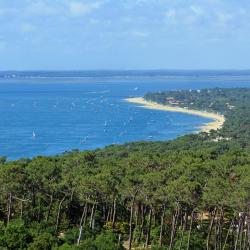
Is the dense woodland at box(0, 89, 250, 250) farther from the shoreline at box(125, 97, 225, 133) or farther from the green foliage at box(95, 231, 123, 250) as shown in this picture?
the shoreline at box(125, 97, 225, 133)

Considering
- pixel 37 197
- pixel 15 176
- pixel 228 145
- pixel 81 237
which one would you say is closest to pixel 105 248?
pixel 81 237

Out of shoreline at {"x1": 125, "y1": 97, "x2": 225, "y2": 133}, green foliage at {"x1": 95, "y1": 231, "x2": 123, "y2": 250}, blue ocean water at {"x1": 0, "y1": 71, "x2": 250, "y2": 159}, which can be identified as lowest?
blue ocean water at {"x1": 0, "y1": 71, "x2": 250, "y2": 159}

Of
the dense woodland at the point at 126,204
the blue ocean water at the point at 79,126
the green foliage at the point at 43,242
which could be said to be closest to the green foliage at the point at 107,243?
the dense woodland at the point at 126,204

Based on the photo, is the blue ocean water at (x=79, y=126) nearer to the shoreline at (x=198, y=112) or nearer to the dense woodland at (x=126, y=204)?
the shoreline at (x=198, y=112)

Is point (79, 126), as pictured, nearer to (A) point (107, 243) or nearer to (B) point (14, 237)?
(B) point (14, 237)

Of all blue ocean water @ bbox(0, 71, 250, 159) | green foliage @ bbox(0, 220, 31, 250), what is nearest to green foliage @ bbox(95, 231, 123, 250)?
green foliage @ bbox(0, 220, 31, 250)

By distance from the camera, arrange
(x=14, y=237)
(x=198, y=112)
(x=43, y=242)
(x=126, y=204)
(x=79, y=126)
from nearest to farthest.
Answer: (x=43, y=242), (x=14, y=237), (x=126, y=204), (x=79, y=126), (x=198, y=112)

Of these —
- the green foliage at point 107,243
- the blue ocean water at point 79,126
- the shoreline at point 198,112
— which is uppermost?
the green foliage at point 107,243

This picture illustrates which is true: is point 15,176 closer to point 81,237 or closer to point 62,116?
point 81,237

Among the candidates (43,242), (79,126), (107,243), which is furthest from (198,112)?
(43,242)
